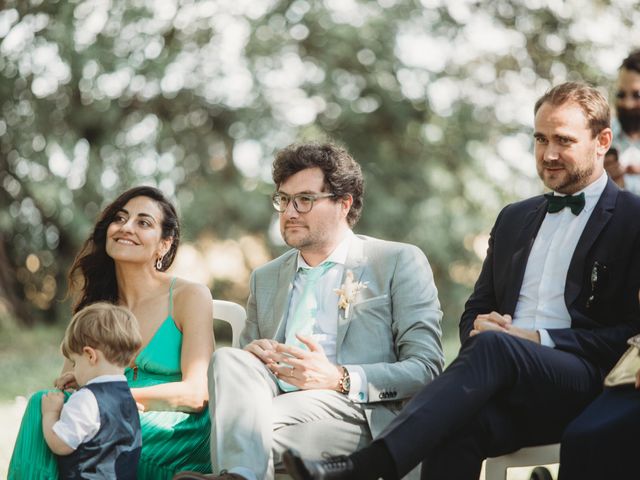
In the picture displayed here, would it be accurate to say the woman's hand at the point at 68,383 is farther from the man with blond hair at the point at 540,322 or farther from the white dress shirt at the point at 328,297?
the man with blond hair at the point at 540,322

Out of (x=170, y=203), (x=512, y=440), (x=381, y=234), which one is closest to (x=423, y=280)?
(x=512, y=440)

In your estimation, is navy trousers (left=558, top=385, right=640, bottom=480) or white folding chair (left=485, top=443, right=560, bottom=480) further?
white folding chair (left=485, top=443, right=560, bottom=480)

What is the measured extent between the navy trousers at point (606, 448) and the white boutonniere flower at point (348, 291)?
3.66 feet

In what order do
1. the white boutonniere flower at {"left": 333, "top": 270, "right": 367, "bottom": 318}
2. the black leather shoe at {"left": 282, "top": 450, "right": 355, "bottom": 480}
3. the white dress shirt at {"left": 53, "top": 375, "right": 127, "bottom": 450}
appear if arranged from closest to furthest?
1. the black leather shoe at {"left": 282, "top": 450, "right": 355, "bottom": 480}
2. the white dress shirt at {"left": 53, "top": 375, "right": 127, "bottom": 450}
3. the white boutonniere flower at {"left": 333, "top": 270, "right": 367, "bottom": 318}

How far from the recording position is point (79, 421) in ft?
9.98

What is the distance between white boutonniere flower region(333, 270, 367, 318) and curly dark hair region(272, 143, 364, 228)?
1.29 ft

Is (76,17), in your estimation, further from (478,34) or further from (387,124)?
(478,34)

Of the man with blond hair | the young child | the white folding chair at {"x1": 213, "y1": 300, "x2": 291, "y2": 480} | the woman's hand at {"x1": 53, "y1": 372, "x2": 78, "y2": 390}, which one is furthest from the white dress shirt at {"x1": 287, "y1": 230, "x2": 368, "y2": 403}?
the woman's hand at {"x1": 53, "y1": 372, "x2": 78, "y2": 390}

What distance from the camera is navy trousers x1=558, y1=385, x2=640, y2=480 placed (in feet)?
8.84

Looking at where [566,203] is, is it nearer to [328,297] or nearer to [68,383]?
[328,297]

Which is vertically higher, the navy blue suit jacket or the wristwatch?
the navy blue suit jacket

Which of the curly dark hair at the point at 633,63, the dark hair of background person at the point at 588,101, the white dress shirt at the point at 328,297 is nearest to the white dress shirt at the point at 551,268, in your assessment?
the dark hair of background person at the point at 588,101

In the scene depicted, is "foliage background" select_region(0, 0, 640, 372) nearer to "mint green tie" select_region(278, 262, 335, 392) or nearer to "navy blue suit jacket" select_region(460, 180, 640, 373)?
"mint green tie" select_region(278, 262, 335, 392)

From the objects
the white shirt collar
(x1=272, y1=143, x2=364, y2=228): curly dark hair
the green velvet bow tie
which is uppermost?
(x1=272, y1=143, x2=364, y2=228): curly dark hair
